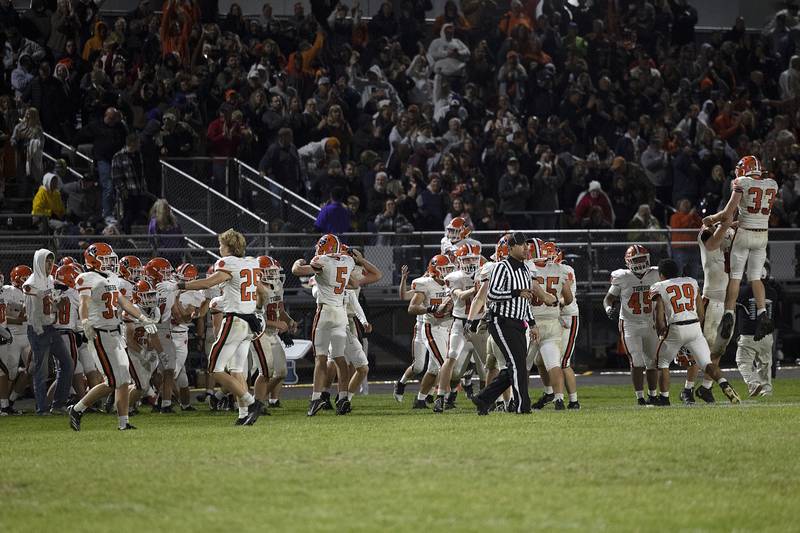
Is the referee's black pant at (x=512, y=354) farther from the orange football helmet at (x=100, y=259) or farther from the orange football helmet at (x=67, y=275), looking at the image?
the orange football helmet at (x=67, y=275)

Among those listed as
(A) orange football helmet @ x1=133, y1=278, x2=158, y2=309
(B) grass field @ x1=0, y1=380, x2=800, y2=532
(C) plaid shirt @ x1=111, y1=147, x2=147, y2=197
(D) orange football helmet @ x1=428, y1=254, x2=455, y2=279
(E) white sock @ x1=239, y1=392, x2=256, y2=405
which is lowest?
(B) grass field @ x1=0, y1=380, x2=800, y2=532

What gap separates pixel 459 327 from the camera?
1622 cm

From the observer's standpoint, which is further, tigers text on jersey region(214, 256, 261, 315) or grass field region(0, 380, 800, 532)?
tigers text on jersey region(214, 256, 261, 315)

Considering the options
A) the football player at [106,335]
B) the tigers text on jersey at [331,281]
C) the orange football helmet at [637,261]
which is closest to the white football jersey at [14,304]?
the football player at [106,335]

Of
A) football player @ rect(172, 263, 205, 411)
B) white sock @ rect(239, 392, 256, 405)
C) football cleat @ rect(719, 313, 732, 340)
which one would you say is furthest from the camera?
football player @ rect(172, 263, 205, 411)

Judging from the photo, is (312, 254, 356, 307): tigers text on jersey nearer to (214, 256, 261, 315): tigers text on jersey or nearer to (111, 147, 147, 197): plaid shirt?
(214, 256, 261, 315): tigers text on jersey

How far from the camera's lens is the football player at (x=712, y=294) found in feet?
51.8

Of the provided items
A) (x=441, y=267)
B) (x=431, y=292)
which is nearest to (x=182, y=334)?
(x=431, y=292)

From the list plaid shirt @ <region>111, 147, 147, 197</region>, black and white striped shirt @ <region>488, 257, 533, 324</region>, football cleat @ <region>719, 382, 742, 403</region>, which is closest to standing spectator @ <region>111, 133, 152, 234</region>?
plaid shirt @ <region>111, 147, 147, 197</region>

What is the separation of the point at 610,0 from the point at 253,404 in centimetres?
1766

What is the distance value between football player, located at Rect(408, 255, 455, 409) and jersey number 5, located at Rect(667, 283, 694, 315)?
2.83 m

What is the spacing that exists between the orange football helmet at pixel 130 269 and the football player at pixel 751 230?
24.4 feet

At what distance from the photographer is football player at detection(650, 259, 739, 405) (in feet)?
50.9

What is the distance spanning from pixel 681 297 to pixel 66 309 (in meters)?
7.90
